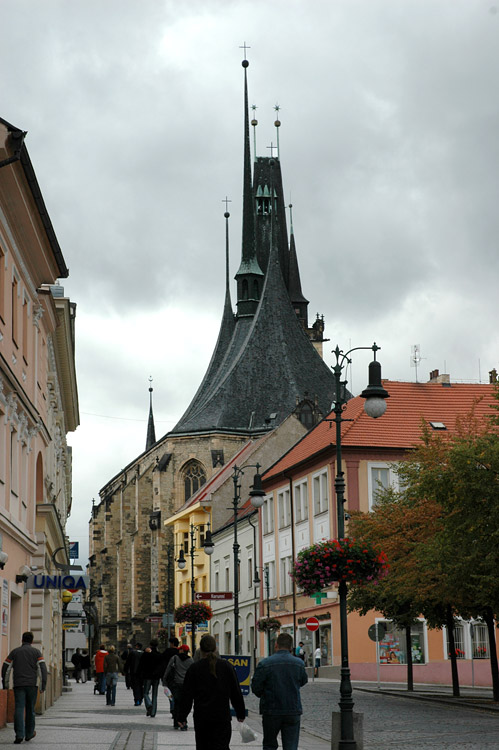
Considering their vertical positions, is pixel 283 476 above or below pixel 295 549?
above

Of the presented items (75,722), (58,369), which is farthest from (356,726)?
(58,369)

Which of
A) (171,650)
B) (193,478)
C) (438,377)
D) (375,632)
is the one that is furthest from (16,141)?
(193,478)

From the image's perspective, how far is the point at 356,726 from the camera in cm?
1625

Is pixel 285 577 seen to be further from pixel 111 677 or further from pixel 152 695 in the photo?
pixel 152 695

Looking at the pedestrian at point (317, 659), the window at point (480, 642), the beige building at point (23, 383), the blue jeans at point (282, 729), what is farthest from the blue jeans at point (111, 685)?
the pedestrian at point (317, 659)

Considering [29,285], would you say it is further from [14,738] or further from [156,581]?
[156,581]

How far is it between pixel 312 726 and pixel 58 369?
53.6 feet

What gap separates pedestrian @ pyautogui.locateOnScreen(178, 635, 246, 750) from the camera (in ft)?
32.4

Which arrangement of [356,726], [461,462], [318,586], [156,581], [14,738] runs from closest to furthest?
[356,726]
[14,738]
[318,586]
[461,462]
[156,581]

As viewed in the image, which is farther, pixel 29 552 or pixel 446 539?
pixel 446 539

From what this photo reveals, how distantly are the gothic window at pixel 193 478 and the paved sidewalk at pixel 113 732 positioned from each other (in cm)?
5899

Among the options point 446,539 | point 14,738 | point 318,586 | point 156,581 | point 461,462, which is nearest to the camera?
point 14,738

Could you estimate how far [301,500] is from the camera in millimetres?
53812

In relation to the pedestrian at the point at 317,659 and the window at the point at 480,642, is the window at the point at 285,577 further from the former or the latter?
the window at the point at 480,642
